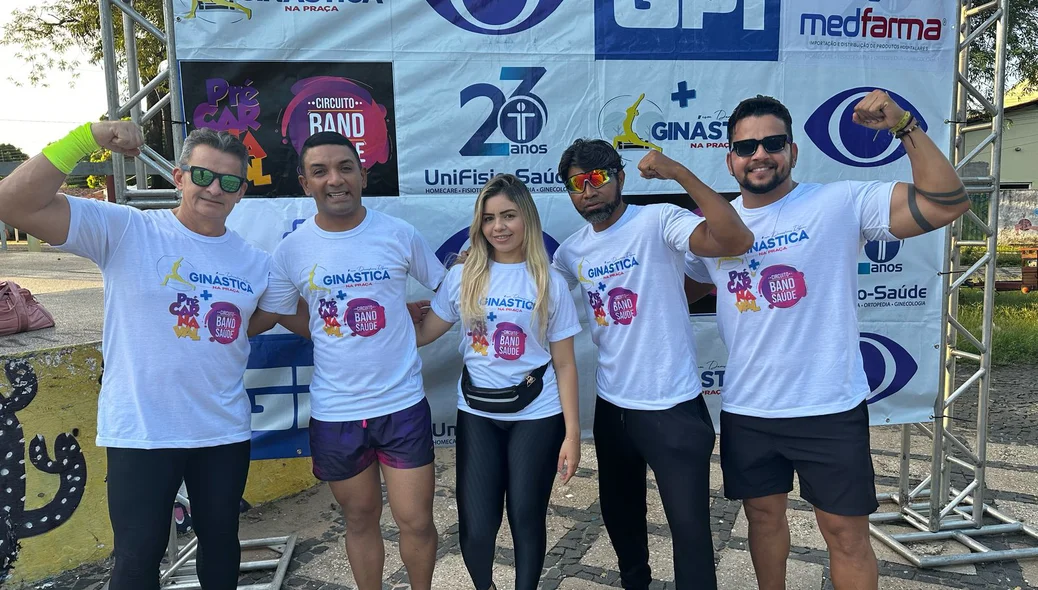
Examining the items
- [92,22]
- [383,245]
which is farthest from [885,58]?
[92,22]

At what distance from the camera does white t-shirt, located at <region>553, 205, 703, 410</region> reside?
2.62m

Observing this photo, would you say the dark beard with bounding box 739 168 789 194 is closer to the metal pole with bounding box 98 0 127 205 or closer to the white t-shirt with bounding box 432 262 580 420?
the white t-shirt with bounding box 432 262 580 420

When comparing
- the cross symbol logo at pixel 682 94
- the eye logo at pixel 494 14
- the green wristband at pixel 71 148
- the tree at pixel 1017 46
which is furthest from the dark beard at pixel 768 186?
the tree at pixel 1017 46

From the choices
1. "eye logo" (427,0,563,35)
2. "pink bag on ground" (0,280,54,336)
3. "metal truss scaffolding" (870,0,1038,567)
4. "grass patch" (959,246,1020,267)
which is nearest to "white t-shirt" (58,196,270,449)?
"eye logo" (427,0,563,35)

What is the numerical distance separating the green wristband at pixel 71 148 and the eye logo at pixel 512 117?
1.75 metres

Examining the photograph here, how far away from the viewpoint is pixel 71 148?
2.12m

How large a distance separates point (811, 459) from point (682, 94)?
2.02 m

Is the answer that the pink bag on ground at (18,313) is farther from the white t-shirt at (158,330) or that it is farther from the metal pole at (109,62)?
the white t-shirt at (158,330)

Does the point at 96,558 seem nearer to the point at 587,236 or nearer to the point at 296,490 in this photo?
the point at 296,490

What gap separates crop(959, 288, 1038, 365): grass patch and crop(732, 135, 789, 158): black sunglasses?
570 centimetres

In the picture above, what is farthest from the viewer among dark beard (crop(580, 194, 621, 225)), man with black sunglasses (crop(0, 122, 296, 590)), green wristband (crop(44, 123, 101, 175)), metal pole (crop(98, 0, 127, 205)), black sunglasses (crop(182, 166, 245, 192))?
metal pole (crop(98, 0, 127, 205))

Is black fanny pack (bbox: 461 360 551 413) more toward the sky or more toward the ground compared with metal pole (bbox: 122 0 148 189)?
more toward the ground

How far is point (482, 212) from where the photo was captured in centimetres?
268

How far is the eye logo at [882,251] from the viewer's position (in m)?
3.71
